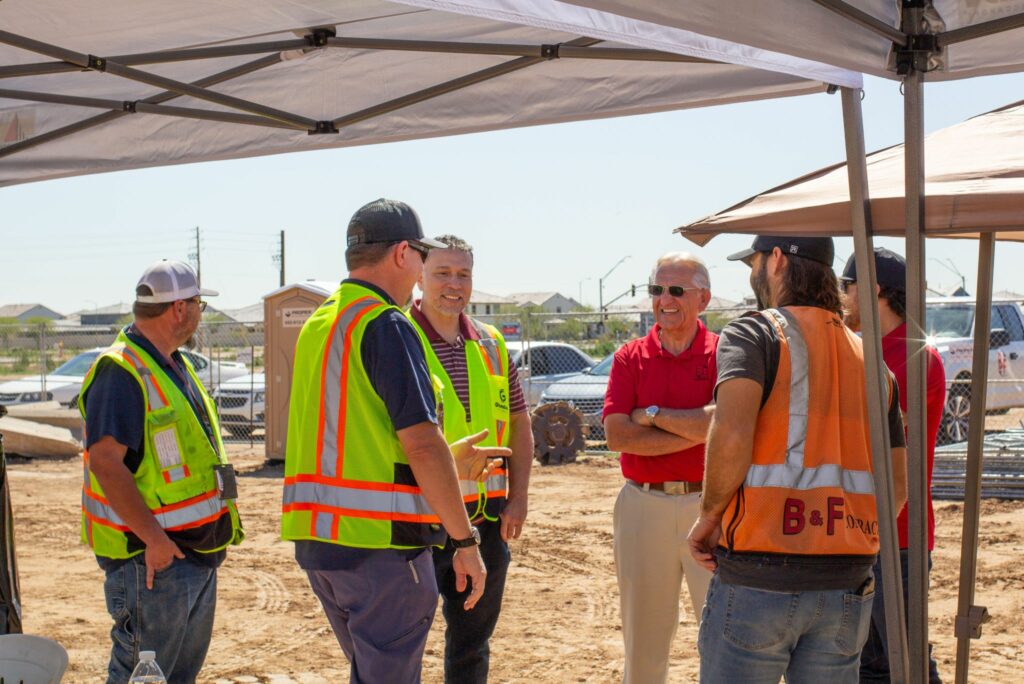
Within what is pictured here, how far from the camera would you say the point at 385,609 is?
11.0 feet

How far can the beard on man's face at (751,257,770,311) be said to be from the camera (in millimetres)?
3324

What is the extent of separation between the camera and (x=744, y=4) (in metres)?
2.82

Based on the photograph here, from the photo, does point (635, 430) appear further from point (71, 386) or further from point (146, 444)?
point (71, 386)

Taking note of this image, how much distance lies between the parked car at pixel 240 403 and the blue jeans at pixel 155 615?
15.4 metres

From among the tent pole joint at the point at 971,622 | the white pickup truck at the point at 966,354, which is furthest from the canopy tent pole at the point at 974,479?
the white pickup truck at the point at 966,354

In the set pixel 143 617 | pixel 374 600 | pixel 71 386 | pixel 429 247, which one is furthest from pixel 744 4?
pixel 71 386

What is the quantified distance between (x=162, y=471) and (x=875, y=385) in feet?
8.04

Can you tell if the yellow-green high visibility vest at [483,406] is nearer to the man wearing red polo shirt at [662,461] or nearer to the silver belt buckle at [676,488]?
the man wearing red polo shirt at [662,461]

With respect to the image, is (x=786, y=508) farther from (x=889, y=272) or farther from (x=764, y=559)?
(x=889, y=272)

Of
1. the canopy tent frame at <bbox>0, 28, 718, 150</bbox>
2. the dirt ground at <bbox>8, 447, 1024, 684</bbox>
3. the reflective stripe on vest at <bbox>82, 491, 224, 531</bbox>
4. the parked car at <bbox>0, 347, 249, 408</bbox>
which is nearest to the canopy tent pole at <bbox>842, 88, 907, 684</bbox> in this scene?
the canopy tent frame at <bbox>0, 28, 718, 150</bbox>

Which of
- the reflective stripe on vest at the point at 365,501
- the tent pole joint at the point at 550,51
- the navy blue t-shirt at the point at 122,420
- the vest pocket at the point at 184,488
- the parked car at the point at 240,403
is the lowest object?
the parked car at the point at 240,403

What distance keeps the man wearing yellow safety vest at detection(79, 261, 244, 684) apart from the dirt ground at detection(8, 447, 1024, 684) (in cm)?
221

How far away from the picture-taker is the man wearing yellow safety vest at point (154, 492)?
388cm

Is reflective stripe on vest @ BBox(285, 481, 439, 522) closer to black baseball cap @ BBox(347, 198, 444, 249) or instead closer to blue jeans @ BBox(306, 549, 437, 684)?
blue jeans @ BBox(306, 549, 437, 684)
